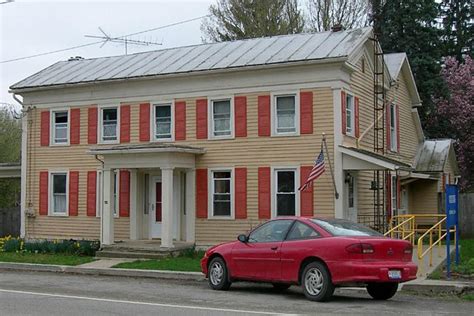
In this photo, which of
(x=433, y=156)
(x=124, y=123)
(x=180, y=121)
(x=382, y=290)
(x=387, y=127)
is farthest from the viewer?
(x=433, y=156)

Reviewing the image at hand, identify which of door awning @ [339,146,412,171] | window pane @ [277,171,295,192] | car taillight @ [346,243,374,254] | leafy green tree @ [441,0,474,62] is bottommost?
car taillight @ [346,243,374,254]

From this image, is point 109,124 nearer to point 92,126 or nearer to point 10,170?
point 92,126

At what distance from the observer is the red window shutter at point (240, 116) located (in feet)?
75.6

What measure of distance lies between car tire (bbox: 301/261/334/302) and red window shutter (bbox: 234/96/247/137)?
10.7 metres

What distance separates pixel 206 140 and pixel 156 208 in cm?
317

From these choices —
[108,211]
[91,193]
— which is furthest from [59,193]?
[108,211]

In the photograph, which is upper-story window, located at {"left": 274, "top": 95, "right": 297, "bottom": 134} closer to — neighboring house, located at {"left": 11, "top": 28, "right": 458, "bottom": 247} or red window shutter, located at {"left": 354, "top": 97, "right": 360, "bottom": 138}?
neighboring house, located at {"left": 11, "top": 28, "right": 458, "bottom": 247}

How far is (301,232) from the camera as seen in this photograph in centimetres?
1324

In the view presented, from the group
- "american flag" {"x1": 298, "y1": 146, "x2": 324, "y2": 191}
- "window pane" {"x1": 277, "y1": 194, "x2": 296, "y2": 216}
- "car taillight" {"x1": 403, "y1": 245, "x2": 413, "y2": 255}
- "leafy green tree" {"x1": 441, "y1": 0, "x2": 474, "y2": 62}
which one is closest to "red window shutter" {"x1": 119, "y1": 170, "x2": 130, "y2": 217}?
"window pane" {"x1": 277, "y1": 194, "x2": 296, "y2": 216}

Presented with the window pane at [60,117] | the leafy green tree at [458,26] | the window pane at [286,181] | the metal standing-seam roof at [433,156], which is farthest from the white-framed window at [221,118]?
the leafy green tree at [458,26]

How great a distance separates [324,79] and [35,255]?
10642 mm

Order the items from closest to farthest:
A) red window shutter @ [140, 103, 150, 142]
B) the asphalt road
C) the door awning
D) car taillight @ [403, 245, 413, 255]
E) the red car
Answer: the asphalt road → the red car → car taillight @ [403, 245, 413, 255] → the door awning → red window shutter @ [140, 103, 150, 142]

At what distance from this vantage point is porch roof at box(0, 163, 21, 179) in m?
29.1

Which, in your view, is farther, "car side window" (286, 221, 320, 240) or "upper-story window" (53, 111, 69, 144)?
"upper-story window" (53, 111, 69, 144)
